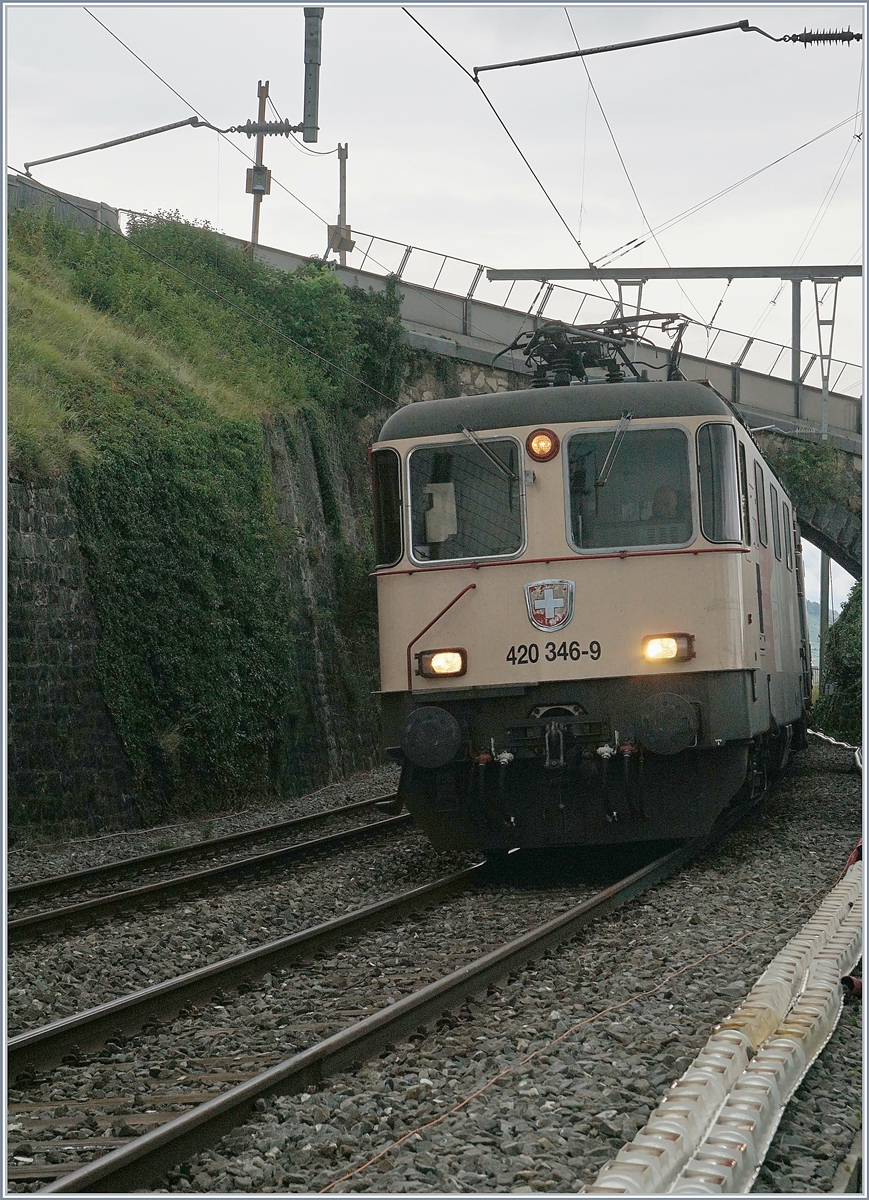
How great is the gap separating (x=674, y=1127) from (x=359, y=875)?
6459mm

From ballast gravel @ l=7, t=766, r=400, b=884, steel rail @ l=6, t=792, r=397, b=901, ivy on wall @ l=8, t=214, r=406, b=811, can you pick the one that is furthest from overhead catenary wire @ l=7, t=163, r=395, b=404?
steel rail @ l=6, t=792, r=397, b=901

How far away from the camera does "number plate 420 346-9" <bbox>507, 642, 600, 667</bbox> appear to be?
8.73 m

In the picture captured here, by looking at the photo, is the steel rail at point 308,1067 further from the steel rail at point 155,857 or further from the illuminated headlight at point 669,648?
the steel rail at point 155,857

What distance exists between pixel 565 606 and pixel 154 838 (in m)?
5.61

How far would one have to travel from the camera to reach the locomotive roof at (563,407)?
896 centimetres

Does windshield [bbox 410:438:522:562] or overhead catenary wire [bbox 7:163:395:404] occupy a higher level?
overhead catenary wire [bbox 7:163:395:404]

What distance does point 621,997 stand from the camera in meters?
5.71

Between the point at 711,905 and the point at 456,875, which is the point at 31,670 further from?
the point at 711,905

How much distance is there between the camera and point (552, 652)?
28.8 feet

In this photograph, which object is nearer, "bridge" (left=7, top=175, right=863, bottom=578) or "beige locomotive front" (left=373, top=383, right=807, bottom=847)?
"beige locomotive front" (left=373, top=383, right=807, bottom=847)

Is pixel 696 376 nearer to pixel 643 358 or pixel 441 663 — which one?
pixel 643 358

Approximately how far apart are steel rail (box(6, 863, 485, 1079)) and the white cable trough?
261 centimetres

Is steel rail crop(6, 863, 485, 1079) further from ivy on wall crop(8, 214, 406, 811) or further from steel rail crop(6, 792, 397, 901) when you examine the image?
ivy on wall crop(8, 214, 406, 811)

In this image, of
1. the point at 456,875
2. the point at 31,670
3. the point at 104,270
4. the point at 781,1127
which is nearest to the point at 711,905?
the point at 456,875
